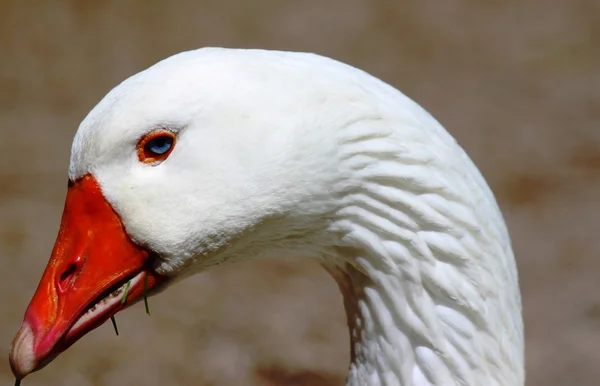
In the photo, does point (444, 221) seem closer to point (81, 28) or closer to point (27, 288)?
point (27, 288)

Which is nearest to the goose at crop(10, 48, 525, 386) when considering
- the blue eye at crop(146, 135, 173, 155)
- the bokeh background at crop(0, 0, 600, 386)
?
the blue eye at crop(146, 135, 173, 155)

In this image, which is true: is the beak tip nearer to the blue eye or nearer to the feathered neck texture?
the blue eye

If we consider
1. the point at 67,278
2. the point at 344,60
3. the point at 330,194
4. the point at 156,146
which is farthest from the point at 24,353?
the point at 344,60

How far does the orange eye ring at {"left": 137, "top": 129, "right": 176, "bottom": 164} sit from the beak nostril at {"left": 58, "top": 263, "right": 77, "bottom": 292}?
0.18m

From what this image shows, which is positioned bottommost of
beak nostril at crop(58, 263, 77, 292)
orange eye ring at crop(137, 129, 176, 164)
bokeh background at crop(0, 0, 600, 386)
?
bokeh background at crop(0, 0, 600, 386)

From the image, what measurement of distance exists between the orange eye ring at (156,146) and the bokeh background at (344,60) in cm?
140

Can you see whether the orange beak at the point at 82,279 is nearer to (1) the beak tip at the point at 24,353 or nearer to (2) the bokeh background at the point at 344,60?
(1) the beak tip at the point at 24,353

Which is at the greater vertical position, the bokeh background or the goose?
the goose

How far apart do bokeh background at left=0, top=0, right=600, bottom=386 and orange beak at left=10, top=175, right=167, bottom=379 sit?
1.28 metres

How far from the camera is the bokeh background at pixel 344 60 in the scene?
240 cm

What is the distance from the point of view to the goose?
1016 millimetres

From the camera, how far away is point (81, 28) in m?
3.75

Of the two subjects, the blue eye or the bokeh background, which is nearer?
the blue eye

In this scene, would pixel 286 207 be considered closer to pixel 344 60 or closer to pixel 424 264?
pixel 424 264
